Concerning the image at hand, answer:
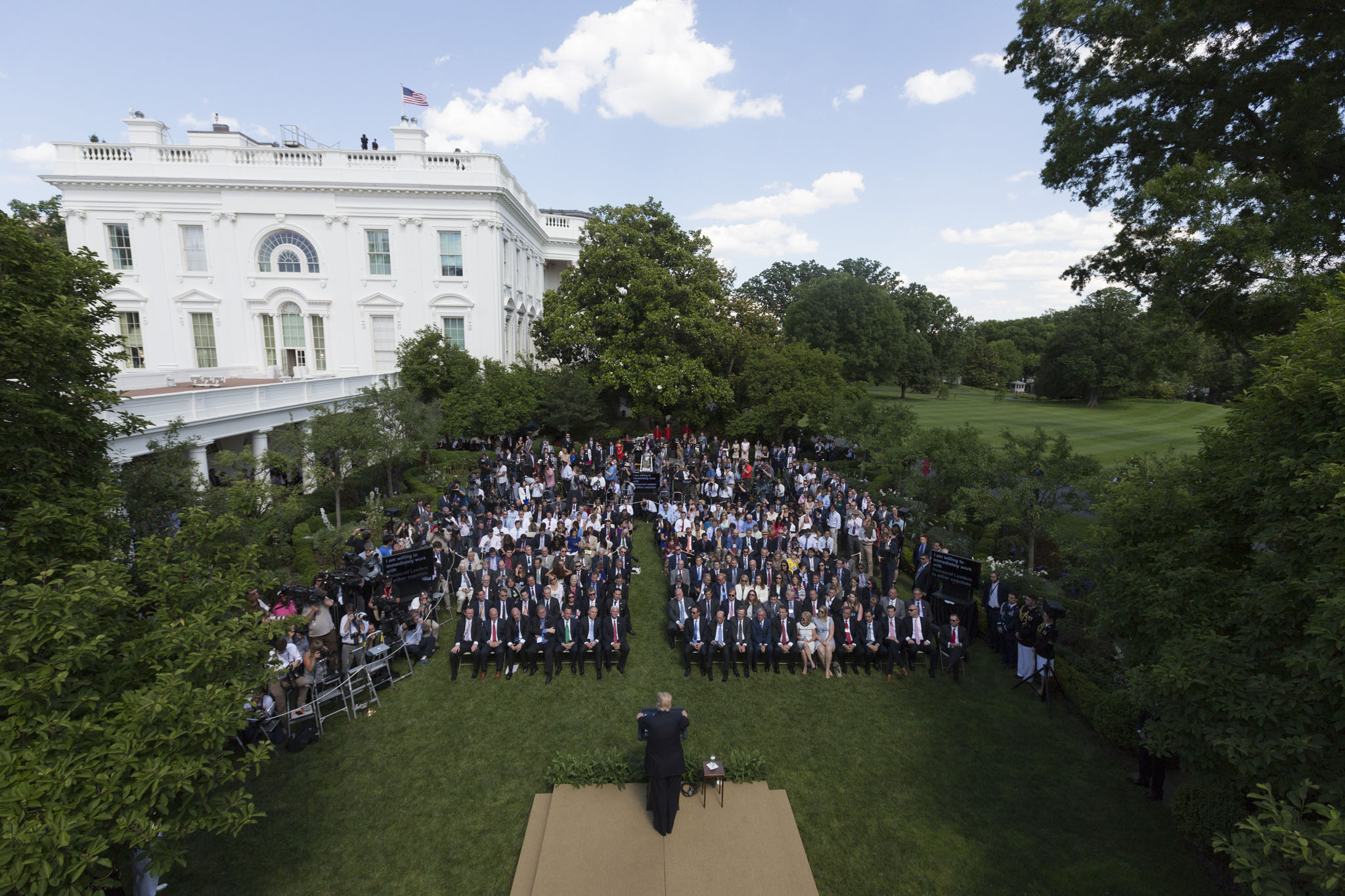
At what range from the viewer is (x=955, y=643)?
1238 cm

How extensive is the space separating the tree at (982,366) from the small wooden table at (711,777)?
88635mm

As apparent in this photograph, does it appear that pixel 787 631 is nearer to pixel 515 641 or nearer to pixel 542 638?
pixel 542 638

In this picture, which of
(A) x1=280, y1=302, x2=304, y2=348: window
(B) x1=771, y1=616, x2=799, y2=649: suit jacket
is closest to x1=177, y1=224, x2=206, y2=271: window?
(A) x1=280, y1=302, x2=304, y2=348: window

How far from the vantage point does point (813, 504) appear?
64.3 ft

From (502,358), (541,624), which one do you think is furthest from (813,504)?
(502,358)

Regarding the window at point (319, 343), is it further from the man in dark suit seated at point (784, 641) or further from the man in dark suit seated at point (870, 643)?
the man in dark suit seated at point (870, 643)

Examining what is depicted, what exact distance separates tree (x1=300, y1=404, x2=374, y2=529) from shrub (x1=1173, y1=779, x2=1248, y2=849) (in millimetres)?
19715

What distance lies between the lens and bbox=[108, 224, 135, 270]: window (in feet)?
109

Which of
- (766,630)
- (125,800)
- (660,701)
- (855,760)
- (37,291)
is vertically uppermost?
(37,291)

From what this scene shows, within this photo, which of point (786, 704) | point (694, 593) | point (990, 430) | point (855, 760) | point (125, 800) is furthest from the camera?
point (990, 430)

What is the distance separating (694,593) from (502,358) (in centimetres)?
2609

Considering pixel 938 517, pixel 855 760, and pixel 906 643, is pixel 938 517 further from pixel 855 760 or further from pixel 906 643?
pixel 855 760

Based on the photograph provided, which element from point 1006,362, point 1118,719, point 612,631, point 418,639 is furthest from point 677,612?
point 1006,362

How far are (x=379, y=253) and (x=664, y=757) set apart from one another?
1389 inches
